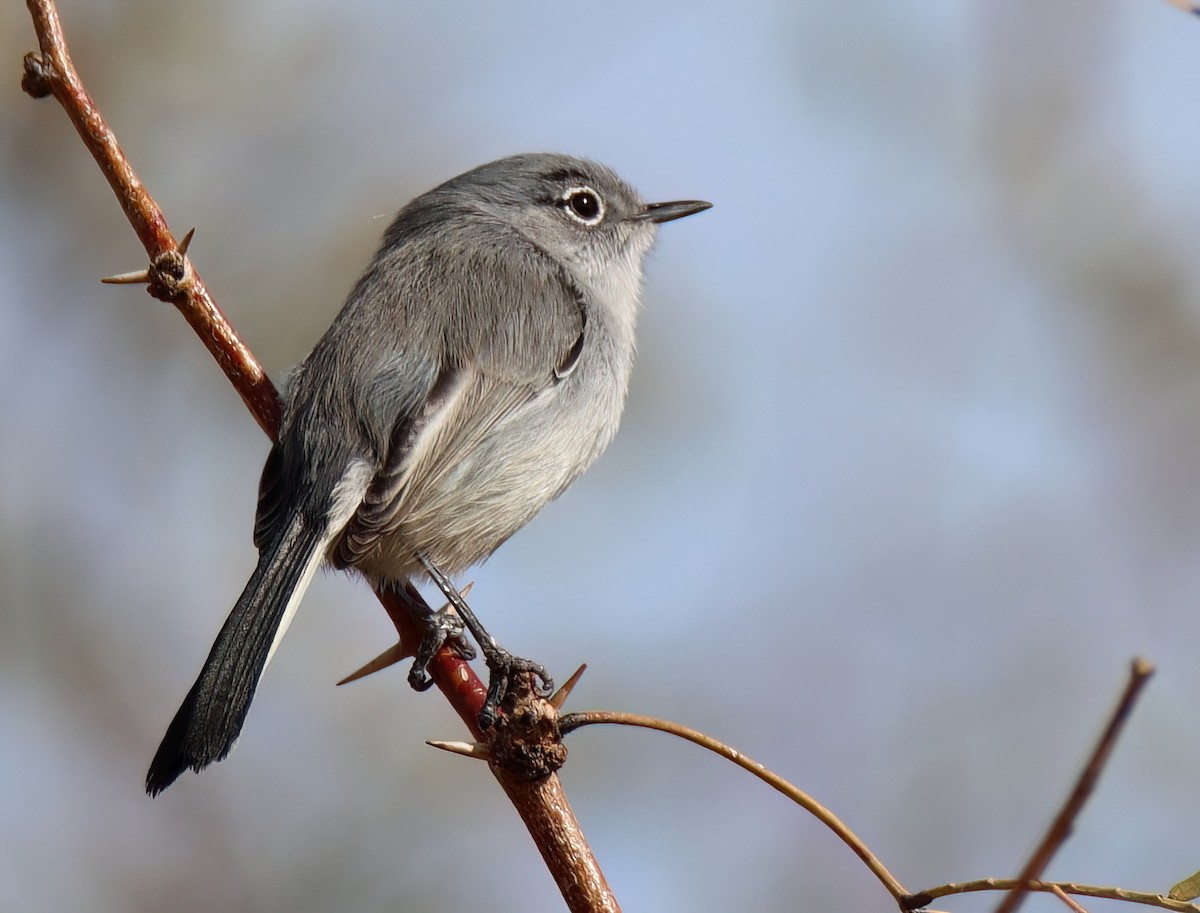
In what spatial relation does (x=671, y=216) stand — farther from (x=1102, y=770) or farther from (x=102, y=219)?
(x=1102, y=770)

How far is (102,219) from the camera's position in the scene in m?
4.77

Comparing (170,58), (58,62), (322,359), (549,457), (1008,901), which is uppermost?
(170,58)

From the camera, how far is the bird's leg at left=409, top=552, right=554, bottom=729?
2002mm

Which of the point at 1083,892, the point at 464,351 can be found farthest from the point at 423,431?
the point at 1083,892

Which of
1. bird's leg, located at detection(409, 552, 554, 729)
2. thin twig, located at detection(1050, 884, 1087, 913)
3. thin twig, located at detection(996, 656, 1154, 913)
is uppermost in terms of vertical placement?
bird's leg, located at detection(409, 552, 554, 729)

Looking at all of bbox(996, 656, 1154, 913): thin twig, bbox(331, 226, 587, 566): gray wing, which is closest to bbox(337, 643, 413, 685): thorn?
bbox(331, 226, 587, 566): gray wing

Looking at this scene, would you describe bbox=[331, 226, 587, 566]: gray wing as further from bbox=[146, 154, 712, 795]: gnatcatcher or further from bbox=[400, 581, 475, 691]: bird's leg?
bbox=[400, 581, 475, 691]: bird's leg

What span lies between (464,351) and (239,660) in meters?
0.90

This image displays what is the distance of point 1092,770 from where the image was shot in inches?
29.0

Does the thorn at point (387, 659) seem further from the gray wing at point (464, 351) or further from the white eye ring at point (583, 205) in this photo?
the white eye ring at point (583, 205)

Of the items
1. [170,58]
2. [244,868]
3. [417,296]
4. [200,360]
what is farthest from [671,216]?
[244,868]

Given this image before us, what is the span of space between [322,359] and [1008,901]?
2.38 meters

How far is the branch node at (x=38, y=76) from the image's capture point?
7.28 feet

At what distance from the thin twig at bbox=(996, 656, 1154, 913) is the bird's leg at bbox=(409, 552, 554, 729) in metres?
1.15
